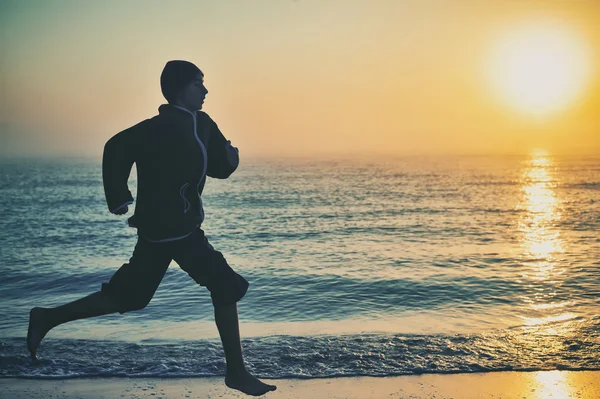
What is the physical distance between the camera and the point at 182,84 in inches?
142

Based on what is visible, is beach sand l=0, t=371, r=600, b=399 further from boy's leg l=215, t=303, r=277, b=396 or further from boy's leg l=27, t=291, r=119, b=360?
boy's leg l=27, t=291, r=119, b=360

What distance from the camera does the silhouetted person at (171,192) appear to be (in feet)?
11.4

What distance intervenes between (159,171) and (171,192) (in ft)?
0.44

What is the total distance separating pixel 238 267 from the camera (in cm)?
1416

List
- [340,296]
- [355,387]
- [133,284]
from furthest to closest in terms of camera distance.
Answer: [340,296] < [355,387] < [133,284]

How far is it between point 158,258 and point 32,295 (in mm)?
8673

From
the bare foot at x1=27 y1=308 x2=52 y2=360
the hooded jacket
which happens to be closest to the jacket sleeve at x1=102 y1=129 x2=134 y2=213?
the hooded jacket

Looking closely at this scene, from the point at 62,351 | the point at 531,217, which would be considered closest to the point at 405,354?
the point at 62,351

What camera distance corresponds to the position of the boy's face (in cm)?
361

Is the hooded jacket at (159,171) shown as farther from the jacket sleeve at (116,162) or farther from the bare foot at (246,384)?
the bare foot at (246,384)

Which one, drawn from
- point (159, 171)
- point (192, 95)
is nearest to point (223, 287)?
point (159, 171)

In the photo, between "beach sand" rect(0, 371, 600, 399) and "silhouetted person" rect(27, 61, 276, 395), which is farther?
"beach sand" rect(0, 371, 600, 399)

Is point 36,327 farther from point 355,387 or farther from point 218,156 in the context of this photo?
point 355,387

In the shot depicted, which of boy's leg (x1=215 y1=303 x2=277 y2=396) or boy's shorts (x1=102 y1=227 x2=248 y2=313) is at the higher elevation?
boy's shorts (x1=102 y1=227 x2=248 y2=313)
